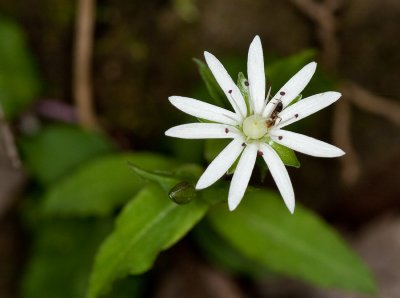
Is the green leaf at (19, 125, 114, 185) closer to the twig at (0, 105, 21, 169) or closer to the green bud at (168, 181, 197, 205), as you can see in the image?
the twig at (0, 105, 21, 169)

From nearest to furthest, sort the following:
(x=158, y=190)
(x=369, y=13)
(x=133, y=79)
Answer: (x=158, y=190) → (x=369, y=13) → (x=133, y=79)

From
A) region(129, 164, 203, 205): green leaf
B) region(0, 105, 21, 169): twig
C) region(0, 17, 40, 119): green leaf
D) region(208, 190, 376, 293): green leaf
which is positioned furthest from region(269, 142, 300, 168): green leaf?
region(0, 17, 40, 119): green leaf

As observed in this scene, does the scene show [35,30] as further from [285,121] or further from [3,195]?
[285,121]

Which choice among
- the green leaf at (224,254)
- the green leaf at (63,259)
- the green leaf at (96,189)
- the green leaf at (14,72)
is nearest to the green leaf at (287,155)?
the green leaf at (96,189)

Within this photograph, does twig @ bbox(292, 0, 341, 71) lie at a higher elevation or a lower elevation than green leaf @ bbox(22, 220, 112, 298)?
higher

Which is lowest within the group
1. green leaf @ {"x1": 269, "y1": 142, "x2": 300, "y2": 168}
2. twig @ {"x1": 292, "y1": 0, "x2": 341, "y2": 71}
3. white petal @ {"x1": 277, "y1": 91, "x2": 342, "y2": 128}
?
green leaf @ {"x1": 269, "y1": 142, "x2": 300, "y2": 168}

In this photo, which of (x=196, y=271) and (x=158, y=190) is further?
(x=196, y=271)

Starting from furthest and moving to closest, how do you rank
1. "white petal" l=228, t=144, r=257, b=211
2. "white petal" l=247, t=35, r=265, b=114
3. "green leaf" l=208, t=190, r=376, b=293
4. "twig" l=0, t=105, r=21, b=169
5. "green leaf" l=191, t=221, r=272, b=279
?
"green leaf" l=191, t=221, r=272, b=279, "twig" l=0, t=105, r=21, b=169, "green leaf" l=208, t=190, r=376, b=293, "white petal" l=247, t=35, r=265, b=114, "white petal" l=228, t=144, r=257, b=211

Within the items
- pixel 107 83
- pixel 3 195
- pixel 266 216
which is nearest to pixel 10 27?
pixel 107 83
